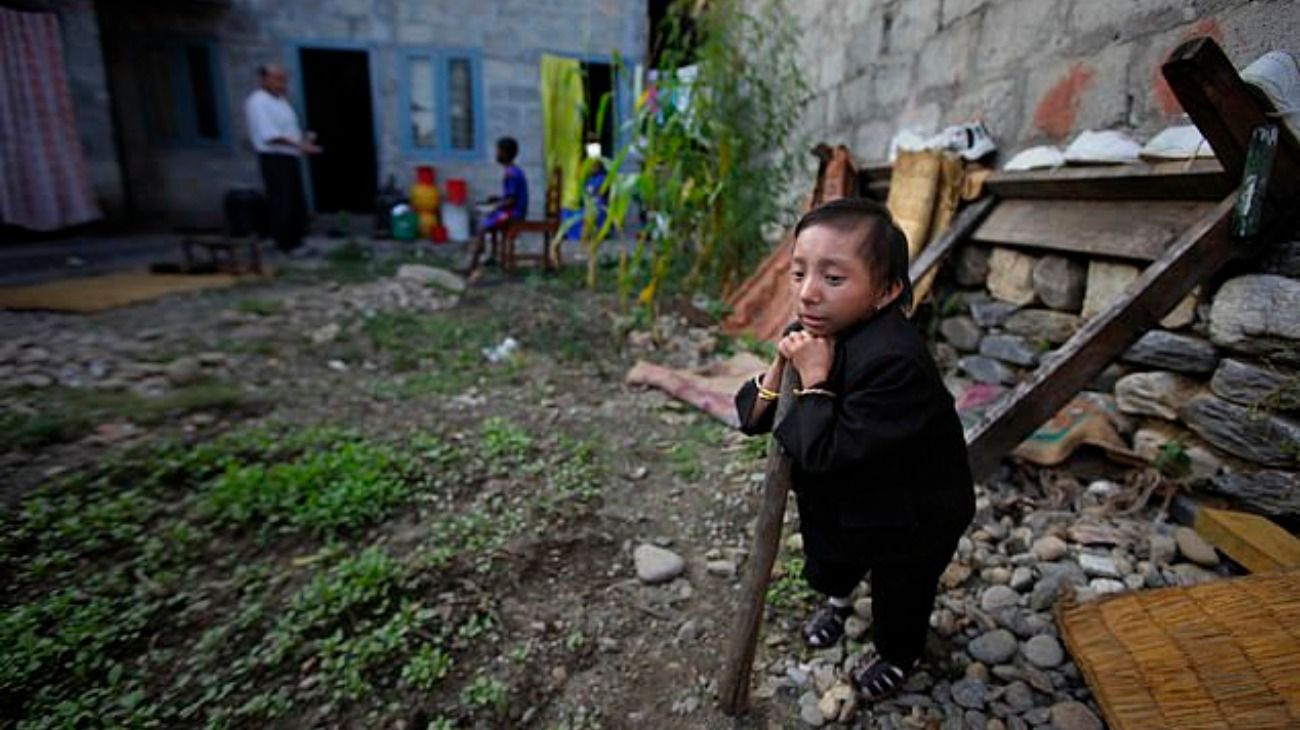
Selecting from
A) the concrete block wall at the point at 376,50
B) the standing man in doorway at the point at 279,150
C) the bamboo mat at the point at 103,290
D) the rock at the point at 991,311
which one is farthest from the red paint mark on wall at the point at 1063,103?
the concrete block wall at the point at 376,50

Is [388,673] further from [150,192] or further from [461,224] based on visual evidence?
[150,192]

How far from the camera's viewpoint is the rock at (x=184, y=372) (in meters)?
3.56

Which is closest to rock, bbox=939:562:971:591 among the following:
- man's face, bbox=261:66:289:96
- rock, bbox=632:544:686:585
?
rock, bbox=632:544:686:585

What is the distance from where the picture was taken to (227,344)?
13.7 ft

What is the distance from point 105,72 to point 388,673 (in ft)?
33.9

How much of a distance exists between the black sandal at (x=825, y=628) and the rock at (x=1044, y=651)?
456 millimetres

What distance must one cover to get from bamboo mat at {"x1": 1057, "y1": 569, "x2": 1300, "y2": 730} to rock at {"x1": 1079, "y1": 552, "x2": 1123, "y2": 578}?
10.3 inches

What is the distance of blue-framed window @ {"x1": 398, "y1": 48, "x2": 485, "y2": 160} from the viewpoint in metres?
9.80

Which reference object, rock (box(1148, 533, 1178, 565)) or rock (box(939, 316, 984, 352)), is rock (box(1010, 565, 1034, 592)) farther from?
rock (box(939, 316, 984, 352))

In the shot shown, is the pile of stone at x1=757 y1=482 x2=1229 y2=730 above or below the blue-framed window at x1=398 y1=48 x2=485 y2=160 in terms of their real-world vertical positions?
below

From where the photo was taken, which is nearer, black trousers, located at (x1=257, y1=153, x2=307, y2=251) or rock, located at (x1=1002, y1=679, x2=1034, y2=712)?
rock, located at (x1=1002, y1=679, x2=1034, y2=712)

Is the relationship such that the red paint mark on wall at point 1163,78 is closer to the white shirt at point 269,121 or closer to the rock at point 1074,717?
the rock at point 1074,717

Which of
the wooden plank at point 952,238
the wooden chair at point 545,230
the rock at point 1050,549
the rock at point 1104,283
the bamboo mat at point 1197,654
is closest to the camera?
the bamboo mat at point 1197,654

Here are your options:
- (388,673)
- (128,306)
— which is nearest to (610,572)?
(388,673)
